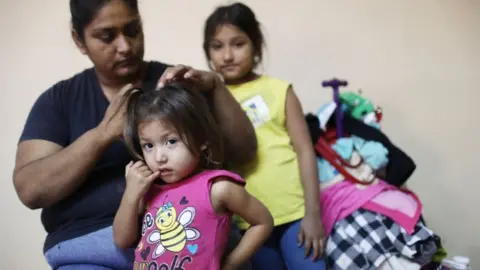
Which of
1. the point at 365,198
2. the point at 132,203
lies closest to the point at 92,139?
the point at 132,203

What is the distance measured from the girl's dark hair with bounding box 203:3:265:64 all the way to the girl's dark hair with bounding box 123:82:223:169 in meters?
0.44

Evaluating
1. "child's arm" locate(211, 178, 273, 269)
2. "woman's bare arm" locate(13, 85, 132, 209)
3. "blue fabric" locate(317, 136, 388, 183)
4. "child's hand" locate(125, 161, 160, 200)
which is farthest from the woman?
"blue fabric" locate(317, 136, 388, 183)

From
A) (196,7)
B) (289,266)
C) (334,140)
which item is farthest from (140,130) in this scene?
(196,7)

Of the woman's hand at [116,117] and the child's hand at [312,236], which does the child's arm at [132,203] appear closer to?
the woman's hand at [116,117]

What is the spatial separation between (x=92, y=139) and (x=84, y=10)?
34cm

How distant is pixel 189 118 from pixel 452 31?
132 cm

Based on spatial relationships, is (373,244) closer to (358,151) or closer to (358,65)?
(358,151)

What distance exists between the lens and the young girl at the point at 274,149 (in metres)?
1.27

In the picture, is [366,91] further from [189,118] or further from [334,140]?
[189,118]

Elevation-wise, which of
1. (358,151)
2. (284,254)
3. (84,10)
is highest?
(84,10)

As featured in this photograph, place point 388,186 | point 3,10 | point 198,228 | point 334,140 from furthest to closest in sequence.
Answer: point 3,10 → point 334,140 → point 388,186 → point 198,228

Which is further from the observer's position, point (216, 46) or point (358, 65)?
point (358, 65)

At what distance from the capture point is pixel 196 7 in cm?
180

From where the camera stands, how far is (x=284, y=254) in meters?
1.31
